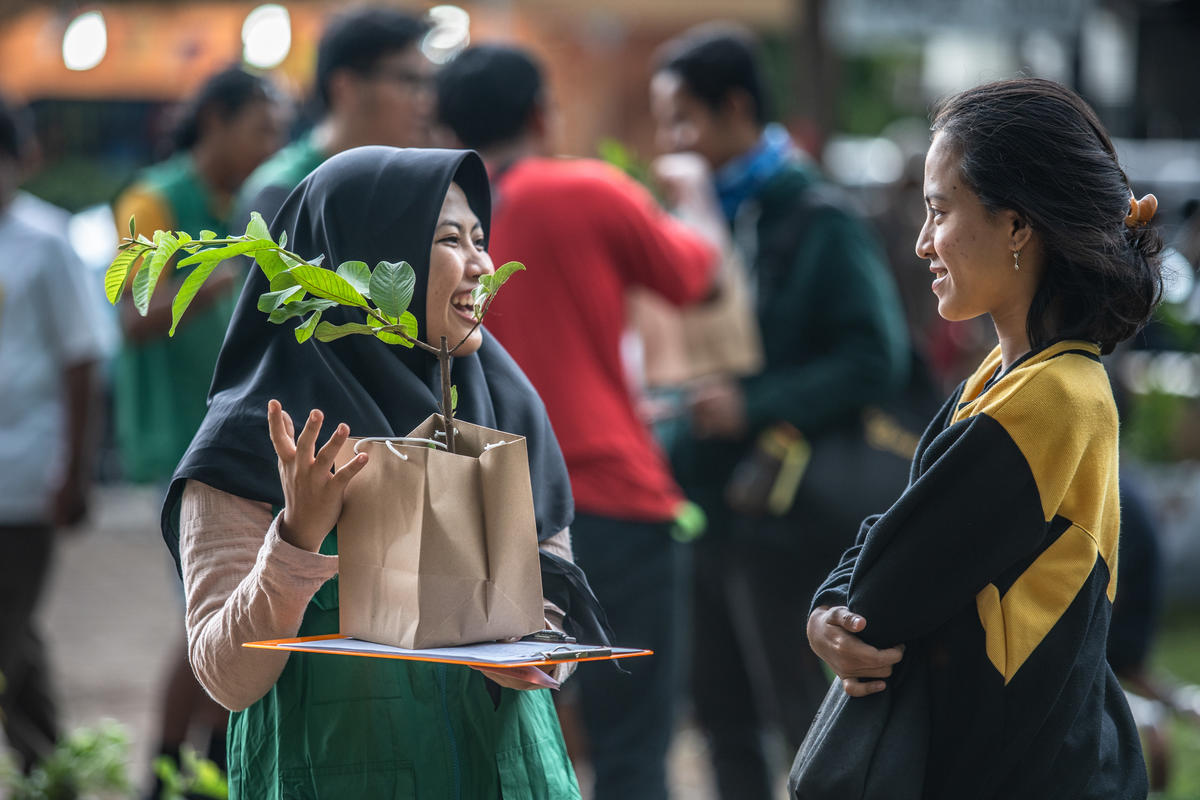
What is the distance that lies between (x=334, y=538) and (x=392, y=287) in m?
0.42

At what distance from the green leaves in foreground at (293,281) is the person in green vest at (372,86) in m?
2.01

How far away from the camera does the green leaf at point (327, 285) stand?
6.09 feet

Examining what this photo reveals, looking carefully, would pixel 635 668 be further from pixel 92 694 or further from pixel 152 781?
pixel 92 694

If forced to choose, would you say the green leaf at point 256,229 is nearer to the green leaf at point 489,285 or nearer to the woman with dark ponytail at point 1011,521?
the green leaf at point 489,285

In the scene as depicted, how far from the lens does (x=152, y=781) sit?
4230mm

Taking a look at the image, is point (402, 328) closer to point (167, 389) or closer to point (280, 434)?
point (280, 434)

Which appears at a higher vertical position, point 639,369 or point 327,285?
point 327,285

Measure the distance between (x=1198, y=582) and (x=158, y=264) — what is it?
21.6 feet

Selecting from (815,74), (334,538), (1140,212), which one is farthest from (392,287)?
(815,74)

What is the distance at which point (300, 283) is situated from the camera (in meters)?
1.86

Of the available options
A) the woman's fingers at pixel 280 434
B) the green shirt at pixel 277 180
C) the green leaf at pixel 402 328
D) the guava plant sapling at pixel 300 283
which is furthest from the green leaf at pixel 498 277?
the green shirt at pixel 277 180

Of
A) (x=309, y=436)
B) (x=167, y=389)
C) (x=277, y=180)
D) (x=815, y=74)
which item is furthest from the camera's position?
(x=815, y=74)

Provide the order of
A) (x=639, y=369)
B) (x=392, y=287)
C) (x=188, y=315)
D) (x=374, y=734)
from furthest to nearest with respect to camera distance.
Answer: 1. (x=639, y=369)
2. (x=188, y=315)
3. (x=374, y=734)
4. (x=392, y=287)

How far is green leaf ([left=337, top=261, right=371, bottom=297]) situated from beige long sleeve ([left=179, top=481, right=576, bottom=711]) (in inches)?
13.5
